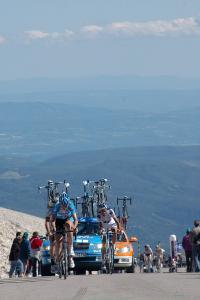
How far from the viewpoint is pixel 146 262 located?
36.3m

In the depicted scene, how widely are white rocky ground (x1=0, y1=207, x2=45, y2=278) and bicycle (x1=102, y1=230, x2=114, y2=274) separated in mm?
15727

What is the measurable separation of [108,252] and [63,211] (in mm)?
4160

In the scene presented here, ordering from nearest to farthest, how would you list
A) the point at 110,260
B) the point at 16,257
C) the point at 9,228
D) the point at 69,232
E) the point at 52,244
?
the point at 69,232, the point at 52,244, the point at 110,260, the point at 16,257, the point at 9,228

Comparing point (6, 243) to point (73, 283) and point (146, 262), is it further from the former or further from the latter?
point (73, 283)

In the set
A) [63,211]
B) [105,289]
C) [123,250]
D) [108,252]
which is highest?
[123,250]

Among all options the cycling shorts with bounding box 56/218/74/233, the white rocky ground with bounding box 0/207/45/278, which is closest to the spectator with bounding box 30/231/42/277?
the cycling shorts with bounding box 56/218/74/233

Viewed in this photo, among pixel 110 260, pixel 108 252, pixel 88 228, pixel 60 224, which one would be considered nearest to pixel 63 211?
pixel 60 224

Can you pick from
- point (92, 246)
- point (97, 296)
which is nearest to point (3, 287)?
point (97, 296)

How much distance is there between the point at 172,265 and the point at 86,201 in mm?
9482

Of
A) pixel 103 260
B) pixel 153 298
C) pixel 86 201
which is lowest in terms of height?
pixel 153 298

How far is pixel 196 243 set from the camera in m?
27.7

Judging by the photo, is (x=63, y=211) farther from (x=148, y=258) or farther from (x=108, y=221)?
(x=148, y=258)

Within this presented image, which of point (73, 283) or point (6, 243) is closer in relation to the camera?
point (73, 283)

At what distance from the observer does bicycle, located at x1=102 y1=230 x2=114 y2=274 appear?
24.5m
